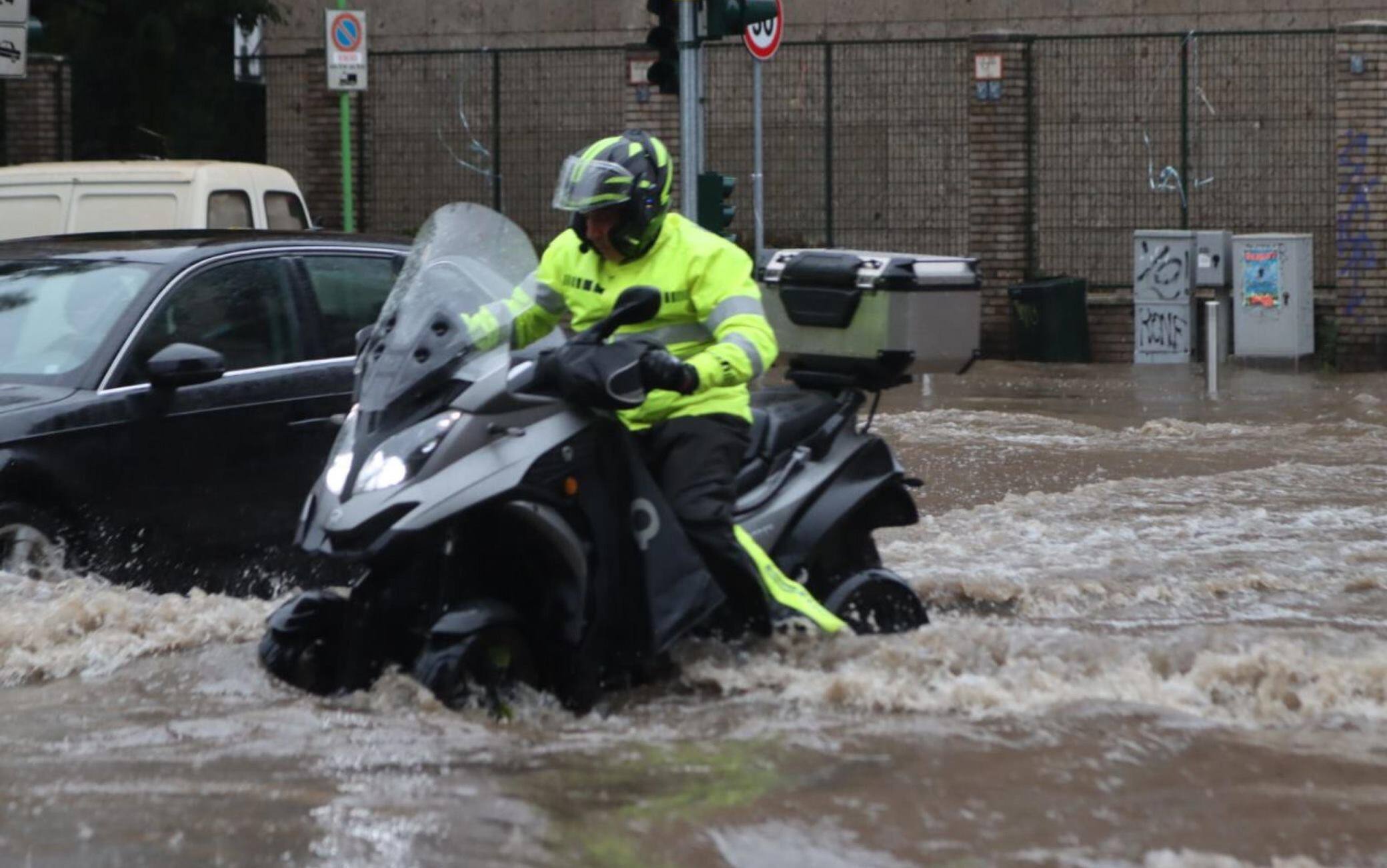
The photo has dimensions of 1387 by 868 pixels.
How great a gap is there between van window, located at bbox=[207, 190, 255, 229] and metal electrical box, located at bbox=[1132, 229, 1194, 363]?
30.0 feet

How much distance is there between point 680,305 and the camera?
5.95 meters

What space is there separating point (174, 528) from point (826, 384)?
2386mm

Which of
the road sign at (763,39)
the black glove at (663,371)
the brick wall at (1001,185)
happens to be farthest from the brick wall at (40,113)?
the black glove at (663,371)

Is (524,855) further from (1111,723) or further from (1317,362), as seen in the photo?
(1317,362)

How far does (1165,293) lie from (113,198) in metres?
10.4

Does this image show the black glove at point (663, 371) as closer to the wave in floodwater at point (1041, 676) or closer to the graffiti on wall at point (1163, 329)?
the wave in floodwater at point (1041, 676)

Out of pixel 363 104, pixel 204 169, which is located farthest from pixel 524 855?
pixel 363 104

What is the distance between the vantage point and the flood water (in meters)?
4.46

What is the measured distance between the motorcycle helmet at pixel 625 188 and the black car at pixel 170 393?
2.11m

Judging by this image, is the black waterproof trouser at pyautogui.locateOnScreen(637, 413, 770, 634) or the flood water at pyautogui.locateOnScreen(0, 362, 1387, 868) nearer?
the flood water at pyautogui.locateOnScreen(0, 362, 1387, 868)

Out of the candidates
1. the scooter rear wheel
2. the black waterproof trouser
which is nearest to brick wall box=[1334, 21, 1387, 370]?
the black waterproof trouser

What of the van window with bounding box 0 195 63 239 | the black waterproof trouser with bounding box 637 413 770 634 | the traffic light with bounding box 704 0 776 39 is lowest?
the black waterproof trouser with bounding box 637 413 770 634

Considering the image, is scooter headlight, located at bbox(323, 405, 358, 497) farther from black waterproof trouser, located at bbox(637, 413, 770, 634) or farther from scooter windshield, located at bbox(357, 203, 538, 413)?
black waterproof trouser, located at bbox(637, 413, 770, 634)

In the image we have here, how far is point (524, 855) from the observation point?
4.35m
